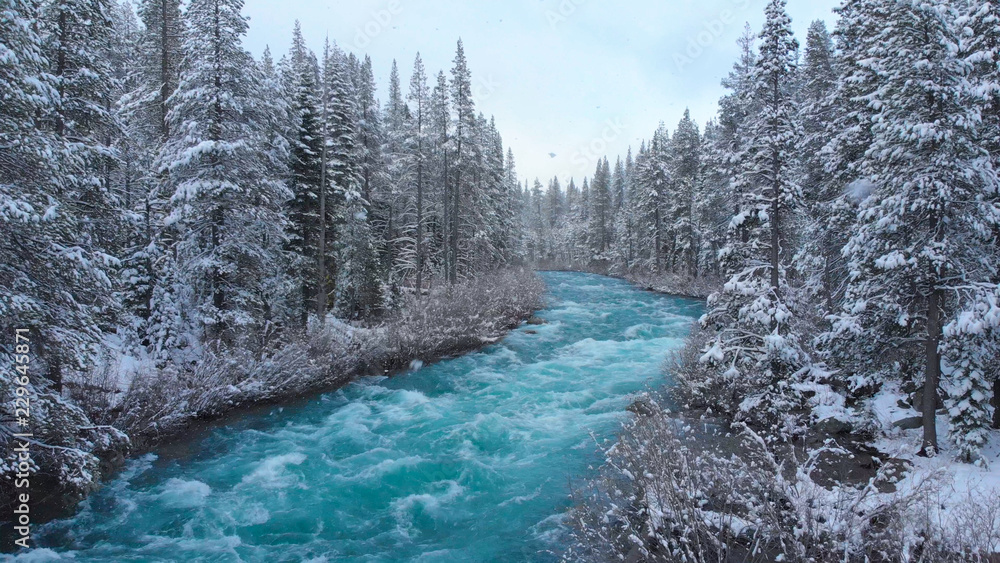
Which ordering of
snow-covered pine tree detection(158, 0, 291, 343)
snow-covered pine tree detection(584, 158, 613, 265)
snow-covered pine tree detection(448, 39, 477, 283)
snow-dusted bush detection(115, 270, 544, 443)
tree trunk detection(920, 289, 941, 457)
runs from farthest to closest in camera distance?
snow-covered pine tree detection(584, 158, 613, 265), snow-covered pine tree detection(448, 39, 477, 283), snow-covered pine tree detection(158, 0, 291, 343), snow-dusted bush detection(115, 270, 544, 443), tree trunk detection(920, 289, 941, 457)

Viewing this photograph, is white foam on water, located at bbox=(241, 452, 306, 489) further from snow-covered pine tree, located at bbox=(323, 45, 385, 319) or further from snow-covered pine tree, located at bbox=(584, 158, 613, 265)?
snow-covered pine tree, located at bbox=(584, 158, 613, 265)

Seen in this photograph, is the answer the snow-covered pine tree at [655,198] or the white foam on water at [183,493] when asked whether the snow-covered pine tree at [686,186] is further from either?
the white foam on water at [183,493]

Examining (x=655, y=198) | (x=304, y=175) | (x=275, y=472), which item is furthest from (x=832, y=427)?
(x=655, y=198)

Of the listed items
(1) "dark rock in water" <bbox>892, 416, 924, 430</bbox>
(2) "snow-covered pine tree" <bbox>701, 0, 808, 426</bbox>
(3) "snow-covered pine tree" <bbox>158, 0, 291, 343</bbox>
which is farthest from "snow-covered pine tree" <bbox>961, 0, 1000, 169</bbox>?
(3) "snow-covered pine tree" <bbox>158, 0, 291, 343</bbox>

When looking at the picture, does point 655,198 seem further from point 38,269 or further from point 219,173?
point 38,269

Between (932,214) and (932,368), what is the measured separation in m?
2.83

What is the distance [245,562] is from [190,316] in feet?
38.3

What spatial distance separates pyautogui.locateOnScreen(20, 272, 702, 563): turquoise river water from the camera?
316 inches

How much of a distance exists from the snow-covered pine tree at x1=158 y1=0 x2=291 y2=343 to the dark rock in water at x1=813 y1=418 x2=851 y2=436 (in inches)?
646

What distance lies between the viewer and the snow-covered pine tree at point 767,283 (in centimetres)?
1120

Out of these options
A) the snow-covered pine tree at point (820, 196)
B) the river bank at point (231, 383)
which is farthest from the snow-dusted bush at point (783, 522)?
the snow-covered pine tree at point (820, 196)

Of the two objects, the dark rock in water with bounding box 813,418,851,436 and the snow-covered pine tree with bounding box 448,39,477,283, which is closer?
the dark rock in water with bounding box 813,418,851,436

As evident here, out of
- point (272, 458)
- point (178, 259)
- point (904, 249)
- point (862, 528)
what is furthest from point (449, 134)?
point (862, 528)

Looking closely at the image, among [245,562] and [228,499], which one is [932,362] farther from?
[228,499]
